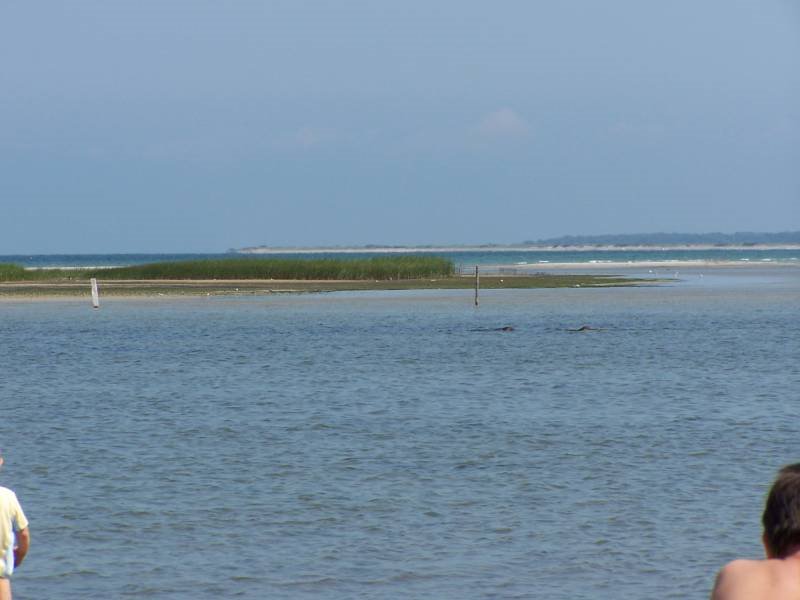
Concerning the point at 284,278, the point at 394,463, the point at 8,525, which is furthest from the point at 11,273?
the point at 8,525

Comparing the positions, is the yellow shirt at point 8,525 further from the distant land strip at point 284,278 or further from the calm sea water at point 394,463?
the distant land strip at point 284,278

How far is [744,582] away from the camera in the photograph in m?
4.67

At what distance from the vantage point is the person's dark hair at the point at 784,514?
452cm

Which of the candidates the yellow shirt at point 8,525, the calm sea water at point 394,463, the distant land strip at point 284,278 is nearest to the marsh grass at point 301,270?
the distant land strip at point 284,278

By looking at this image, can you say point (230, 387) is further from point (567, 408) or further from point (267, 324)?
point (267, 324)

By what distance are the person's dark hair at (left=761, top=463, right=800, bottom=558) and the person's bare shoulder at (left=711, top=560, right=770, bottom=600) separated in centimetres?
11

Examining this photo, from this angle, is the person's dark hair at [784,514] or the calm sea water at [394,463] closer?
the person's dark hair at [784,514]

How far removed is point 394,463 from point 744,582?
13279mm

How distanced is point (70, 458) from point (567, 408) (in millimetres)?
9587

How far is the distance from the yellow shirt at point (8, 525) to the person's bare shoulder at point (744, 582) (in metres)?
4.37

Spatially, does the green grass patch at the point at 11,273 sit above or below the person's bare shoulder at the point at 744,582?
above

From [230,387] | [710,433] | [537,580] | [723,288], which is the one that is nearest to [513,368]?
[230,387]

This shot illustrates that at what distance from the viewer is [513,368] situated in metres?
32.1

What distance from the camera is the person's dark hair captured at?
4523mm
